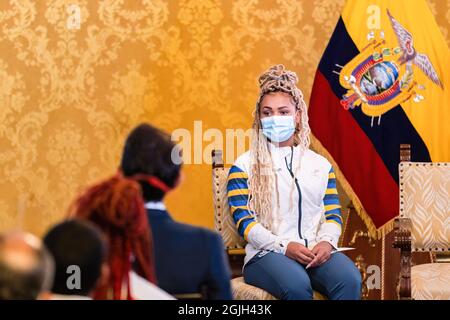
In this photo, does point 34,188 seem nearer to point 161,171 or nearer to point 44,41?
point 44,41

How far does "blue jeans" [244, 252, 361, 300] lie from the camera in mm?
3658

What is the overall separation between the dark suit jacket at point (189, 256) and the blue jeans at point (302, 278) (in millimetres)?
1495

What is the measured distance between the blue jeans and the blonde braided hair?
0.75ft

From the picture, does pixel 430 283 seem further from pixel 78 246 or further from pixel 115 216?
pixel 78 246

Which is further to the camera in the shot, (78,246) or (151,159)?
(151,159)

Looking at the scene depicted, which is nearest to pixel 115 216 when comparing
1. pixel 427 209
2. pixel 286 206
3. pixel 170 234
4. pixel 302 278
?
pixel 170 234

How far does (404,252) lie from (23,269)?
2.94 meters

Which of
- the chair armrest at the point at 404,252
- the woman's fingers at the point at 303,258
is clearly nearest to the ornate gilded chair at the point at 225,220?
the woman's fingers at the point at 303,258

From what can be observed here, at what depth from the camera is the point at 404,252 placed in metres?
3.99

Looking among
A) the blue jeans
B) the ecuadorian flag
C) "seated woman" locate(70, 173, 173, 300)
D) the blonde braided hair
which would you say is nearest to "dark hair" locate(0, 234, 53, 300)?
"seated woman" locate(70, 173, 173, 300)

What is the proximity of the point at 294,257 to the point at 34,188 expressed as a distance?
6.90ft

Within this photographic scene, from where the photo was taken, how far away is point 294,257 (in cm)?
381

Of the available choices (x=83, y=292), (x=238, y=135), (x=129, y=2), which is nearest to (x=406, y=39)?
(x=238, y=135)

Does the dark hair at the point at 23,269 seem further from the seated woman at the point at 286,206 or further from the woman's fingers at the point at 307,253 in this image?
the woman's fingers at the point at 307,253
